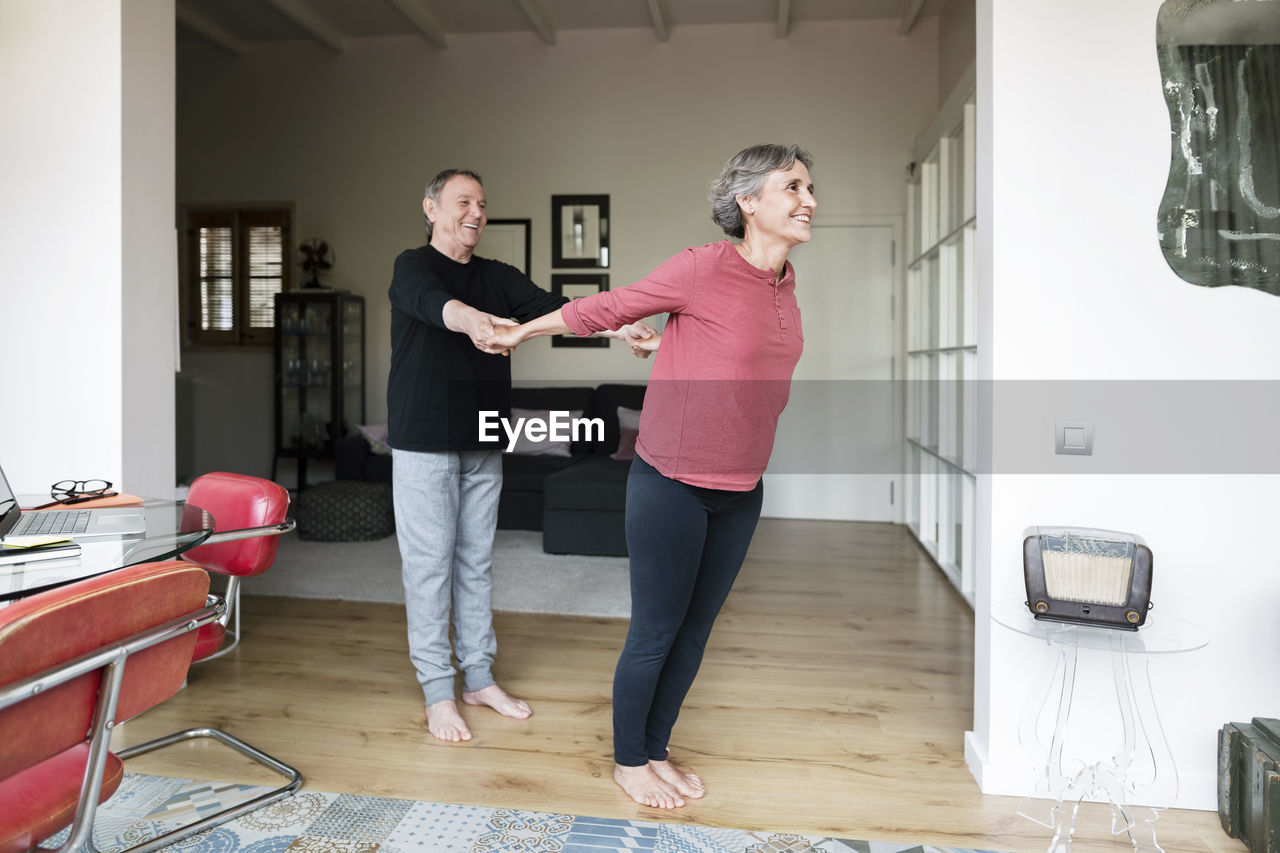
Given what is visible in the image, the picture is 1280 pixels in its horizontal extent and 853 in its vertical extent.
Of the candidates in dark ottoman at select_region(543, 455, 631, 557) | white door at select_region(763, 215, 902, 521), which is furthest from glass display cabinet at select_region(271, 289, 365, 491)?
white door at select_region(763, 215, 902, 521)

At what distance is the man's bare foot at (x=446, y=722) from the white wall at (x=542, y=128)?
3841 millimetres

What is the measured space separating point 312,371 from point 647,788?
5045 mm

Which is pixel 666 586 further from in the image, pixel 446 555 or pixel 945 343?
pixel 945 343

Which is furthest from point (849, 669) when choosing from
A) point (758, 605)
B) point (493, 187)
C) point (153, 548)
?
point (493, 187)

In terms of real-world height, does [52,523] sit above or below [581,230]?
below

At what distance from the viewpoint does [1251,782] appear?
1.94 meters

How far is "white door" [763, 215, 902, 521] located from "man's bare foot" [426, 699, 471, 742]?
393cm

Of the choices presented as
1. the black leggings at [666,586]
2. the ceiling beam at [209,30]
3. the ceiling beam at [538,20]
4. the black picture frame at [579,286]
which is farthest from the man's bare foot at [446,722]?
the ceiling beam at [209,30]

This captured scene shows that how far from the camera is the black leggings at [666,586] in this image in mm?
1949

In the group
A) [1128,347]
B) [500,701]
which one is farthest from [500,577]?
[1128,347]

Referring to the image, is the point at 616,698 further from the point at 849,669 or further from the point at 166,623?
the point at 849,669

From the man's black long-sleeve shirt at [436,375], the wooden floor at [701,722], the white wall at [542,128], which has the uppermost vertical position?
the white wall at [542,128]

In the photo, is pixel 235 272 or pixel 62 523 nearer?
pixel 62 523

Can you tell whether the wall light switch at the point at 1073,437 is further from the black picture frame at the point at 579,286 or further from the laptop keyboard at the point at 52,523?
the black picture frame at the point at 579,286
